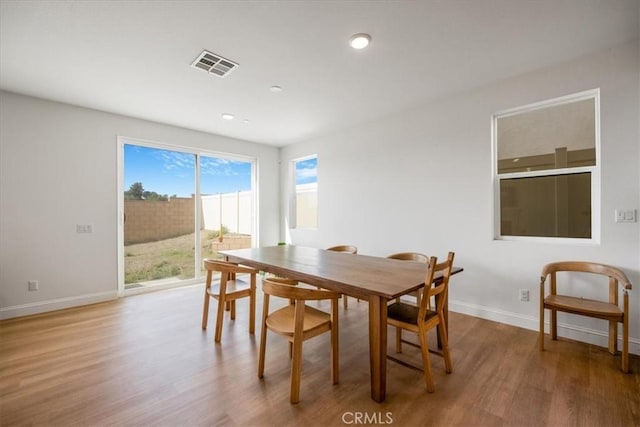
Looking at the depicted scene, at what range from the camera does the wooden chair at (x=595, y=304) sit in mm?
2123

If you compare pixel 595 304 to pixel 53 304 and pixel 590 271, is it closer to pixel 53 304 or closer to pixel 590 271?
pixel 590 271

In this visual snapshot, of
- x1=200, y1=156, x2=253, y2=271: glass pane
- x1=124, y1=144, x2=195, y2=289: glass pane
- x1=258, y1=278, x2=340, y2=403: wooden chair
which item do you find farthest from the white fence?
x1=258, y1=278, x2=340, y2=403: wooden chair

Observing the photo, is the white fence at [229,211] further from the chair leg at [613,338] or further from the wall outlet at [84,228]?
the chair leg at [613,338]

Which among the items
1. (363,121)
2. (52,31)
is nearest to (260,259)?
(52,31)

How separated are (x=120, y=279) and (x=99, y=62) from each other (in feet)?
9.65

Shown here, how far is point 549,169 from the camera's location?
2.92 meters

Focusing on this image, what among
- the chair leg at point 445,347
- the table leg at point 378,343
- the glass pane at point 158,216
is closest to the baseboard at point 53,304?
the glass pane at point 158,216

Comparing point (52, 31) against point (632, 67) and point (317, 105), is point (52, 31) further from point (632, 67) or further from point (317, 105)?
point (632, 67)

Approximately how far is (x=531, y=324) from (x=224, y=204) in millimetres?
4934

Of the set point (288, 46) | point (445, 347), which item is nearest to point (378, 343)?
point (445, 347)

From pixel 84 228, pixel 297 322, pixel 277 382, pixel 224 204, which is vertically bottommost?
pixel 277 382

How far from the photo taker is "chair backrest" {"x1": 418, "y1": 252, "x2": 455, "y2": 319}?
1.83 m

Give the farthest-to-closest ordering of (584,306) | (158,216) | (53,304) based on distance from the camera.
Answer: (158,216) < (53,304) < (584,306)

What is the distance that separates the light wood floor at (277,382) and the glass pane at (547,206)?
108 centimetres
